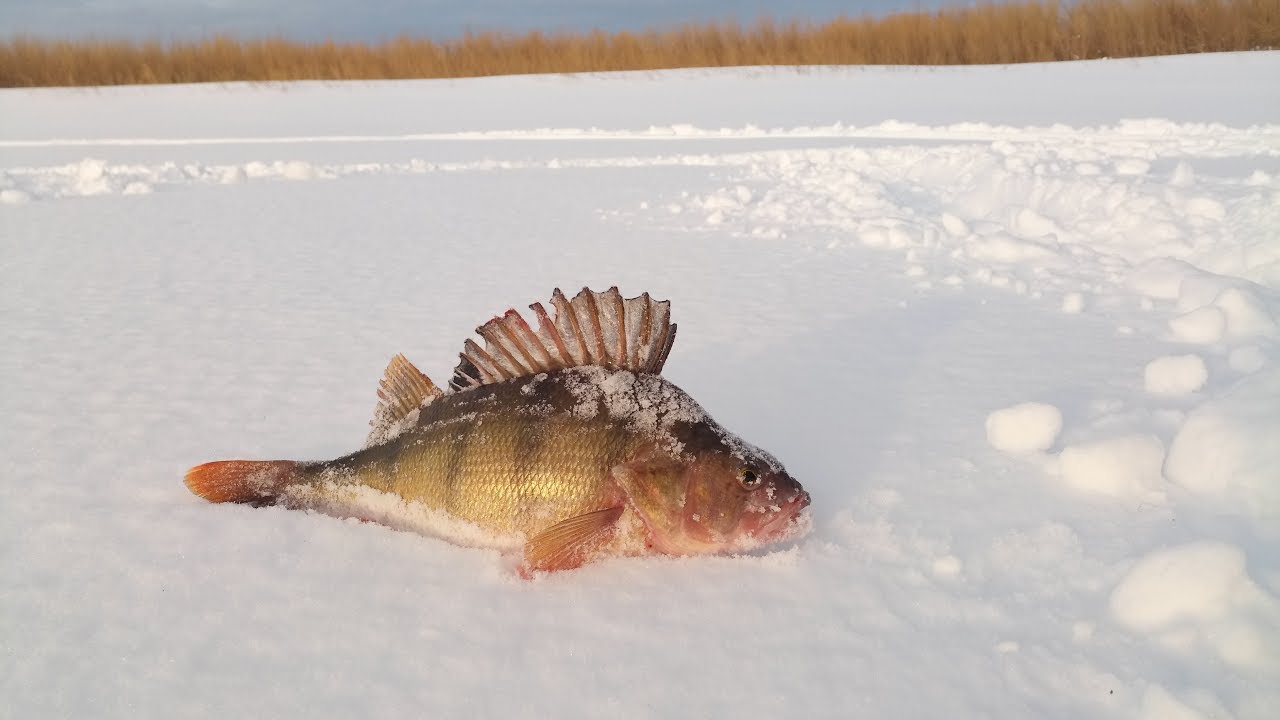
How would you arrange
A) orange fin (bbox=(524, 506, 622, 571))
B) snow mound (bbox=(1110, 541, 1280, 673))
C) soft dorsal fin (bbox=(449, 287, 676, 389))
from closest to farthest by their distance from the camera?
snow mound (bbox=(1110, 541, 1280, 673))
orange fin (bbox=(524, 506, 622, 571))
soft dorsal fin (bbox=(449, 287, 676, 389))

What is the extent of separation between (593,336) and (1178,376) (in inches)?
83.2

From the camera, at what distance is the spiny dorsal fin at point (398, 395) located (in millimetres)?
2363

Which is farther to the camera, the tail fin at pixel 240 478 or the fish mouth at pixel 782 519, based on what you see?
the tail fin at pixel 240 478

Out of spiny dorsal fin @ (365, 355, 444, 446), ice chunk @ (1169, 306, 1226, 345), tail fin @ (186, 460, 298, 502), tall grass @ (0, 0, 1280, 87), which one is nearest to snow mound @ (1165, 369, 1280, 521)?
ice chunk @ (1169, 306, 1226, 345)

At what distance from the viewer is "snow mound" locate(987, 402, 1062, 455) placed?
103 inches

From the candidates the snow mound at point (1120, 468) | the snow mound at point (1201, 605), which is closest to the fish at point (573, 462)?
the snow mound at point (1201, 605)

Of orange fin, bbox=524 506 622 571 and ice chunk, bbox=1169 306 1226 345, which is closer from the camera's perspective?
orange fin, bbox=524 506 622 571

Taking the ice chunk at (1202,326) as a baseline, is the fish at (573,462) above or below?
→ above

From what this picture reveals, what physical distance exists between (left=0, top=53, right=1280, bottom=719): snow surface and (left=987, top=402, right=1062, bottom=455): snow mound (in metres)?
0.02

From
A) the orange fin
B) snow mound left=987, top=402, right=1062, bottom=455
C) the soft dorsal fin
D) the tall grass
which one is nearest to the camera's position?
the orange fin

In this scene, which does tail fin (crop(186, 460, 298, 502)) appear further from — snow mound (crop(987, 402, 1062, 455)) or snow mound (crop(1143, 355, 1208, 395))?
snow mound (crop(1143, 355, 1208, 395))

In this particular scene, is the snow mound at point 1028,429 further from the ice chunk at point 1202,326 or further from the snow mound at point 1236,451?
the ice chunk at point 1202,326

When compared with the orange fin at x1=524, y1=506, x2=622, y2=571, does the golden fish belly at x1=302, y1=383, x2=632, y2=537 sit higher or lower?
higher

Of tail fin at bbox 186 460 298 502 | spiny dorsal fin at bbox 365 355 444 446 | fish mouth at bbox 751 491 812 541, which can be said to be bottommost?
fish mouth at bbox 751 491 812 541
